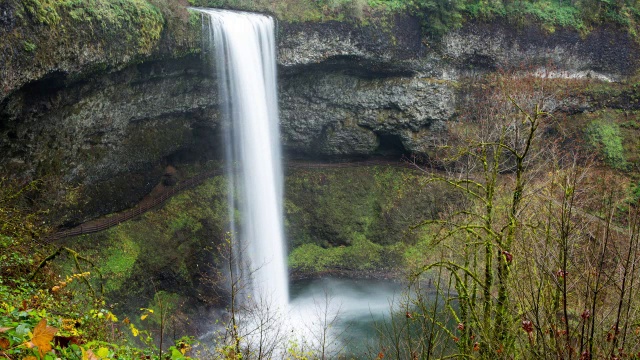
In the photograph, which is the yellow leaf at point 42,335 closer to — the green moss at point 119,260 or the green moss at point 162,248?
the green moss at point 162,248

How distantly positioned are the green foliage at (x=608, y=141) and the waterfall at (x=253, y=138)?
16727 mm

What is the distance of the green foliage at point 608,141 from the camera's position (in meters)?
27.2

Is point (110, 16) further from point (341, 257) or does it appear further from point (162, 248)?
point (341, 257)

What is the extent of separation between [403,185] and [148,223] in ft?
44.1

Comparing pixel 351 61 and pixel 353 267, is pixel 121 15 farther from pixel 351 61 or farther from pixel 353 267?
pixel 353 267

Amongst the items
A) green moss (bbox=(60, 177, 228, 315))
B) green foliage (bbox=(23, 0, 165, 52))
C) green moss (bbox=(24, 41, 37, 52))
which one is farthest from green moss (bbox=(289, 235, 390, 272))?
green moss (bbox=(24, 41, 37, 52))

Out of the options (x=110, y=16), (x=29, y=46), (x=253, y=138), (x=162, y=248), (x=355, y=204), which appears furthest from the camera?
(x=355, y=204)

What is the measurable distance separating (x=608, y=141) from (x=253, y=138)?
61.3 ft

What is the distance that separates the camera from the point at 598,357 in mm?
5152

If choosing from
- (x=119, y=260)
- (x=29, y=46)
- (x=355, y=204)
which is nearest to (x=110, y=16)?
(x=29, y=46)

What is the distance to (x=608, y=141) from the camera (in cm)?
2755

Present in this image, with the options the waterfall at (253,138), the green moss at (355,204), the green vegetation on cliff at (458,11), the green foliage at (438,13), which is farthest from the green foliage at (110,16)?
the green foliage at (438,13)

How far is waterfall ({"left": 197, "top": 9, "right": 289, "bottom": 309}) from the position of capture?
2208cm

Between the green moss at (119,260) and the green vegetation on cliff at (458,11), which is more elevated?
the green vegetation on cliff at (458,11)
